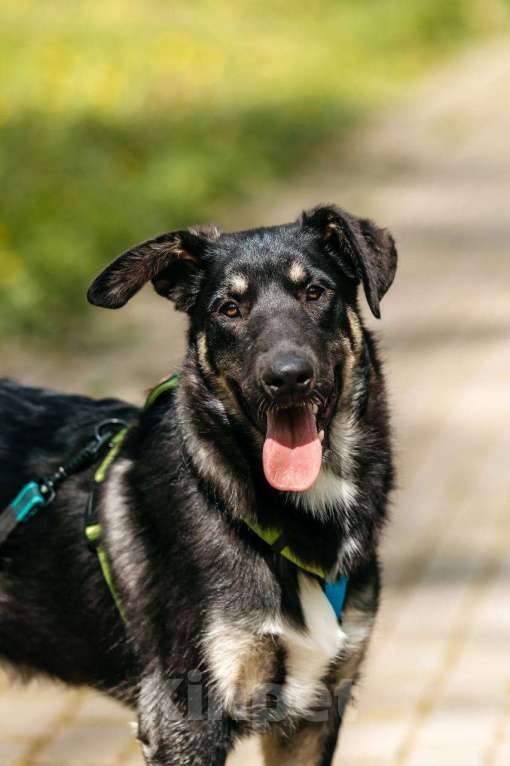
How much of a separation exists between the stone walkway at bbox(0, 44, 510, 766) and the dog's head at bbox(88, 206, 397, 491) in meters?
1.04

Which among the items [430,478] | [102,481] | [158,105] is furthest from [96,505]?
[158,105]

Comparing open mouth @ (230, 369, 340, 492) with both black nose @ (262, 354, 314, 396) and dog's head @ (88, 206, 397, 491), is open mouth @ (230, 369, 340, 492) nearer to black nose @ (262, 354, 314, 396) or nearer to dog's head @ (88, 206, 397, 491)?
dog's head @ (88, 206, 397, 491)

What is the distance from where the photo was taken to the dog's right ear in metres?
3.65

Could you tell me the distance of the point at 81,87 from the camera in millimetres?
13227

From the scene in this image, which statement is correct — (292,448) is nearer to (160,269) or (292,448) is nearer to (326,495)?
(326,495)

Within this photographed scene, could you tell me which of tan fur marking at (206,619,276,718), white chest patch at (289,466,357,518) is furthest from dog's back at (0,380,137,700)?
white chest patch at (289,466,357,518)

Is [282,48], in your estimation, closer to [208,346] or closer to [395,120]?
[395,120]

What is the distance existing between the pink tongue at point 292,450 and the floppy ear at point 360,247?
1.13 feet

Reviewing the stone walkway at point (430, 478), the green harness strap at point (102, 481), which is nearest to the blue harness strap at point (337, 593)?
the green harness strap at point (102, 481)

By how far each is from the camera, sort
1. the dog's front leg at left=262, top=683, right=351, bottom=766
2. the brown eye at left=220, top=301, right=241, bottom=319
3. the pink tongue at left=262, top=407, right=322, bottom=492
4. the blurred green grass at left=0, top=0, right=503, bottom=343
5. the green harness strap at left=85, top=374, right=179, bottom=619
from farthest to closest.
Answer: the blurred green grass at left=0, top=0, right=503, bottom=343, the dog's front leg at left=262, top=683, right=351, bottom=766, the green harness strap at left=85, top=374, right=179, bottom=619, the brown eye at left=220, top=301, right=241, bottom=319, the pink tongue at left=262, top=407, right=322, bottom=492

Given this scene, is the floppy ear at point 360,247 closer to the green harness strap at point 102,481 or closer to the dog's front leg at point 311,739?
the green harness strap at point 102,481

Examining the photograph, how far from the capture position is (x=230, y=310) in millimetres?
3658

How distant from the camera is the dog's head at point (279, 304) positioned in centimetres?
348

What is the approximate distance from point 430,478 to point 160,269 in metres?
3.05
